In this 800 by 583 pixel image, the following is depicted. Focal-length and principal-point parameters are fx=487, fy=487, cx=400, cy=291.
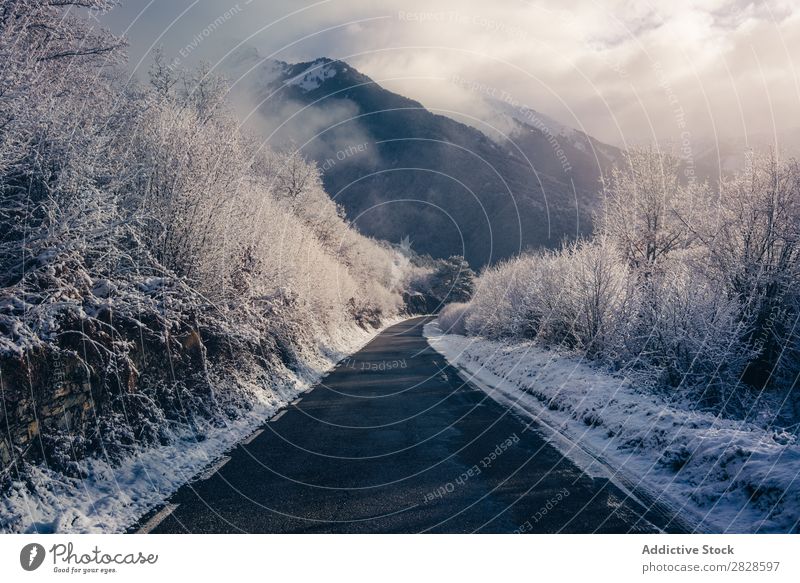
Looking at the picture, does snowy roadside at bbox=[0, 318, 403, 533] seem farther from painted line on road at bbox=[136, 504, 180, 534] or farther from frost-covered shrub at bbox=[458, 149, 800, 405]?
frost-covered shrub at bbox=[458, 149, 800, 405]

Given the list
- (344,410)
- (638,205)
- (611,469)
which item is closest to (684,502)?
(611,469)

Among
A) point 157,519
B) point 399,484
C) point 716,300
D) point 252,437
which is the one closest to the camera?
point 157,519

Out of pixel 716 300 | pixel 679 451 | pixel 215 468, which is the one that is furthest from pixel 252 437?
pixel 716 300

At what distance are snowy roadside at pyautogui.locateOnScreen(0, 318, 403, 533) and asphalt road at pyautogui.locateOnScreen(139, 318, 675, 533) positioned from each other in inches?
12.5

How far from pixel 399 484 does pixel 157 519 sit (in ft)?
8.32

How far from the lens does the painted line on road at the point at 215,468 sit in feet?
19.7

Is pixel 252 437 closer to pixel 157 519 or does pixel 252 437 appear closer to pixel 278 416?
pixel 278 416

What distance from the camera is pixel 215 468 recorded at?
6.32 metres

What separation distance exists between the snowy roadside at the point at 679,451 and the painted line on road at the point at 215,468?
15.4 feet

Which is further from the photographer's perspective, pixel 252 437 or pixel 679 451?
pixel 252 437

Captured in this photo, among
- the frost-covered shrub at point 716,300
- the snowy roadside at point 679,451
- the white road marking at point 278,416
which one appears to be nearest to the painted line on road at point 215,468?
the white road marking at point 278,416

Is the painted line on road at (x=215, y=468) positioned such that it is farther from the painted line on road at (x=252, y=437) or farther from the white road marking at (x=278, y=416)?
the white road marking at (x=278, y=416)
